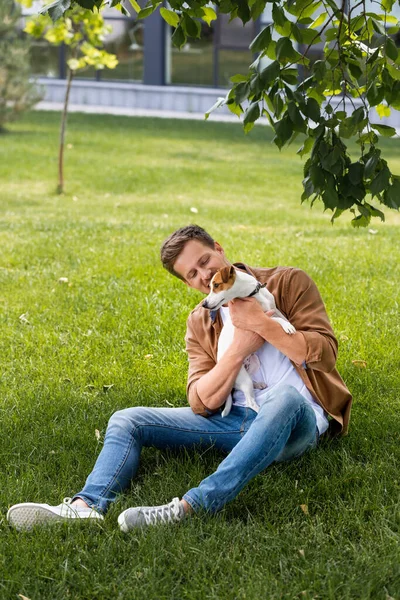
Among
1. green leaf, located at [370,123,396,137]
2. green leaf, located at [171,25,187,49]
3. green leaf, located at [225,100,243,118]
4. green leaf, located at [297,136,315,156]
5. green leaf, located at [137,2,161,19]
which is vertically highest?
green leaf, located at [137,2,161,19]

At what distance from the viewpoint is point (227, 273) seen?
10.8 feet

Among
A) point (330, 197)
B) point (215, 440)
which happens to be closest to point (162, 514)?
point (215, 440)

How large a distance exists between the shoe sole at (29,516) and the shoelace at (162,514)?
0.33 meters

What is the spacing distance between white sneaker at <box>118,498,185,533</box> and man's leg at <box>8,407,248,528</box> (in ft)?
0.49

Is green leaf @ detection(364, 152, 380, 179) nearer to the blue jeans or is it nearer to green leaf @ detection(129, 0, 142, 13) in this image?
the blue jeans

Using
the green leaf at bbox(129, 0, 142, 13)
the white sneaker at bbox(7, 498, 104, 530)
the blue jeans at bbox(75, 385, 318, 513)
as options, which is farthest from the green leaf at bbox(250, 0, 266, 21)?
the white sneaker at bbox(7, 498, 104, 530)

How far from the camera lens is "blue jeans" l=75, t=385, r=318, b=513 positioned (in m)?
3.20

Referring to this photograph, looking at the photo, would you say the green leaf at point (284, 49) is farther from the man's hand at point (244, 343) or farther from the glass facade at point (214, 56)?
the glass facade at point (214, 56)

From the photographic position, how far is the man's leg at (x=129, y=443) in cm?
320

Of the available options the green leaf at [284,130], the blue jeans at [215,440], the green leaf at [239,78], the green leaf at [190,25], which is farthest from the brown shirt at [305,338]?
the green leaf at [190,25]

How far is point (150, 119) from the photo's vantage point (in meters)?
24.8

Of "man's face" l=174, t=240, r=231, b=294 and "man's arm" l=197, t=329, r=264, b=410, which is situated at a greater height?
"man's face" l=174, t=240, r=231, b=294

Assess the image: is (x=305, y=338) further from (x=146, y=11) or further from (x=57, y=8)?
(x=57, y=8)

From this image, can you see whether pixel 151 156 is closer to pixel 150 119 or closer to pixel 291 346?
pixel 150 119
